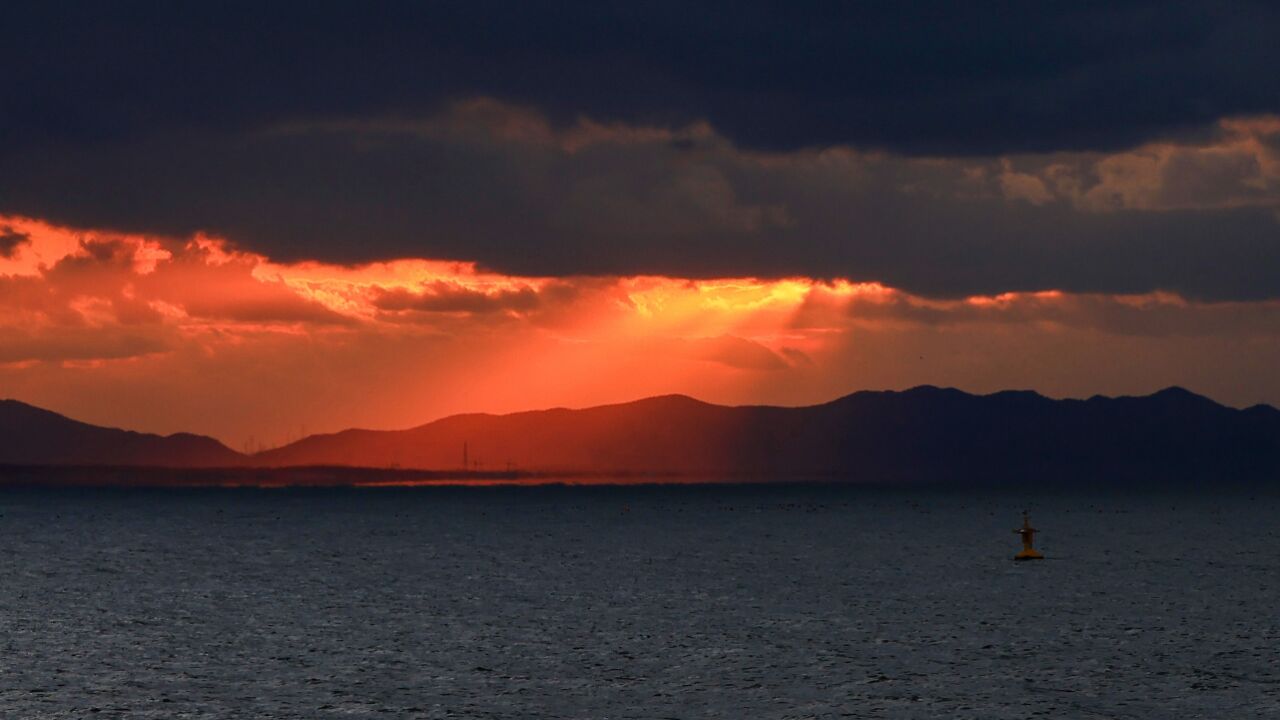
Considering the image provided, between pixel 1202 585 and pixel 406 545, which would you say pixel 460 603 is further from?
pixel 406 545

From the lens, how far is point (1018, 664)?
59.4m

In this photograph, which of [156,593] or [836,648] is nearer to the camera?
Answer: [836,648]

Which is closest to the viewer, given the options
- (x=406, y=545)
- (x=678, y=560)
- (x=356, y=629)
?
(x=356, y=629)

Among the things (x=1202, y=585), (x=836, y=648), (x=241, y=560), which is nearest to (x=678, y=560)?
(x=241, y=560)

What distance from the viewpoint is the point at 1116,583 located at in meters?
102

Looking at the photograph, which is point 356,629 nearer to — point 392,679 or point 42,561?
point 392,679

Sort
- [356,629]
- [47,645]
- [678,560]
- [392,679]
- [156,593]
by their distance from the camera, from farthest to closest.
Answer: [678,560] < [156,593] < [356,629] < [47,645] < [392,679]

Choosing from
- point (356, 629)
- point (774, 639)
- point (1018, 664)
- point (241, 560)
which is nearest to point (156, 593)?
point (356, 629)

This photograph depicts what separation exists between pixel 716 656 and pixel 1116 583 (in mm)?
49270

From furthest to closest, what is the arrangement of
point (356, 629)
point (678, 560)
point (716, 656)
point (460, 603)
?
point (678, 560) < point (460, 603) < point (356, 629) < point (716, 656)

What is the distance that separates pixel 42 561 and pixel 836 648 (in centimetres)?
9312

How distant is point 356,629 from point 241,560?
6520cm

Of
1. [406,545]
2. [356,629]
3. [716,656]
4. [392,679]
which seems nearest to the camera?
[392,679]

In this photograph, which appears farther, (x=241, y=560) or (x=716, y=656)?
(x=241, y=560)
